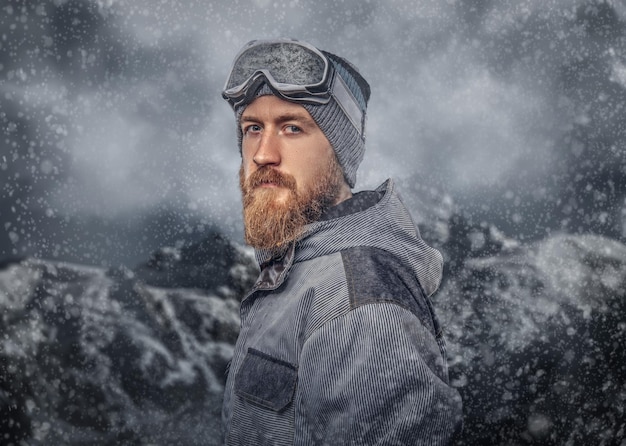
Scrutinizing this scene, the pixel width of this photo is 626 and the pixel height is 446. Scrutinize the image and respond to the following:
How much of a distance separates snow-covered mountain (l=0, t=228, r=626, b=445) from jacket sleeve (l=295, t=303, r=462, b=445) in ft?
37.7

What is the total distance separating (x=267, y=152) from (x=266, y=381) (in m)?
1.02

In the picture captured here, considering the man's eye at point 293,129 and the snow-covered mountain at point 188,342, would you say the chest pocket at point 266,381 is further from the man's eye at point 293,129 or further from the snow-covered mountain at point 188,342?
the snow-covered mountain at point 188,342

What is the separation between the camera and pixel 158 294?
1488 cm

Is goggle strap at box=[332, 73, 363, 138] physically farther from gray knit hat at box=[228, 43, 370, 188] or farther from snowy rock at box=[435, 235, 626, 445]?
snowy rock at box=[435, 235, 626, 445]

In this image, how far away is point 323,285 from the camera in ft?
5.42

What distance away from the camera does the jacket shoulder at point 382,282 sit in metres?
1.51

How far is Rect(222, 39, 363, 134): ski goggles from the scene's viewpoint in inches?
92.4

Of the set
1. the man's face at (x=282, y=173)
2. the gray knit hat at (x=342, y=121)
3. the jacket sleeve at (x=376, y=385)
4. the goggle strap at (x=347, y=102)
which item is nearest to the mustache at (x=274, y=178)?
the man's face at (x=282, y=173)

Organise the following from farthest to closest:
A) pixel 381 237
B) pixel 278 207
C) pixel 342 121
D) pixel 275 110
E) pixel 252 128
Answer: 1. pixel 342 121
2. pixel 252 128
3. pixel 275 110
4. pixel 278 207
5. pixel 381 237

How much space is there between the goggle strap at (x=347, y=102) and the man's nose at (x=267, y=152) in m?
0.48

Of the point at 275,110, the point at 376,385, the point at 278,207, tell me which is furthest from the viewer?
the point at 275,110

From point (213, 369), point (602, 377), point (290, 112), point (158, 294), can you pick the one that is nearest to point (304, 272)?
point (290, 112)

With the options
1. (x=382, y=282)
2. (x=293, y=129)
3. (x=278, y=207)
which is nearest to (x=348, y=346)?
(x=382, y=282)

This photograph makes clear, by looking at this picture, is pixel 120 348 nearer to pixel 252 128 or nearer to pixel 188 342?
pixel 188 342
